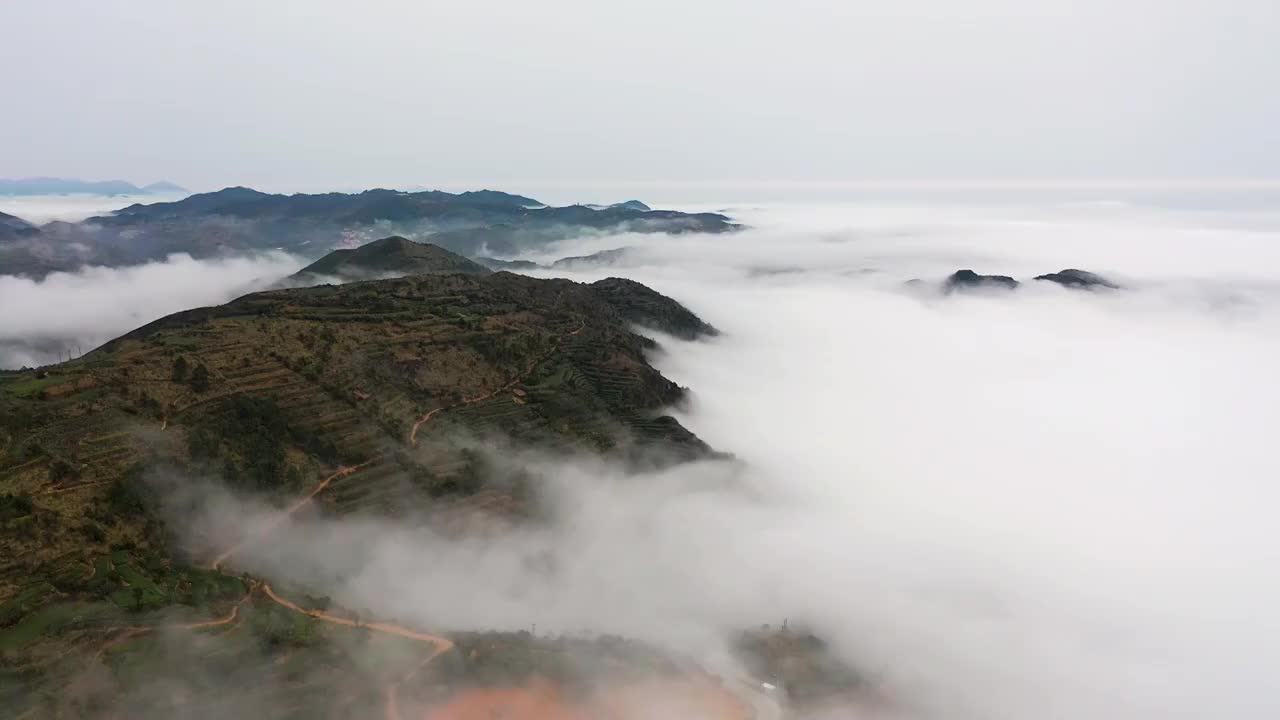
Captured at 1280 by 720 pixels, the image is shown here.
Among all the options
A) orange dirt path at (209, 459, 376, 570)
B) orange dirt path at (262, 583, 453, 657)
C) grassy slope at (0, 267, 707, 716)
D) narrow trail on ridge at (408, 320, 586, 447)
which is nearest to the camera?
grassy slope at (0, 267, 707, 716)

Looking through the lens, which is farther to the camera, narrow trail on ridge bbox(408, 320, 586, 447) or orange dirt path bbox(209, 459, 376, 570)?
narrow trail on ridge bbox(408, 320, 586, 447)

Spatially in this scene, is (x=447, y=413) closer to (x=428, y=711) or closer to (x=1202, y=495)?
(x=428, y=711)

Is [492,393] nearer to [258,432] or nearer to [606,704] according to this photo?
[258,432]

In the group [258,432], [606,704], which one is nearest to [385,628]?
[606,704]

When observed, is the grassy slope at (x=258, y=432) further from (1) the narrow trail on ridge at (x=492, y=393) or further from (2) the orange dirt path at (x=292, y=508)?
(2) the orange dirt path at (x=292, y=508)

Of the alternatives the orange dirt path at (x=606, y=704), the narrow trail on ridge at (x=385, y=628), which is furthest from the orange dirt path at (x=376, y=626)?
the orange dirt path at (x=606, y=704)

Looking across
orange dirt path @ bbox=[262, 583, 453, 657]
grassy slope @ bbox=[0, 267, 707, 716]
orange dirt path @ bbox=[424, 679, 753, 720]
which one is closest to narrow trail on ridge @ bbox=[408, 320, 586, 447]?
grassy slope @ bbox=[0, 267, 707, 716]

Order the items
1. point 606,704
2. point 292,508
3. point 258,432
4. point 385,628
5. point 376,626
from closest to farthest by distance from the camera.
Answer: point 606,704, point 385,628, point 376,626, point 292,508, point 258,432

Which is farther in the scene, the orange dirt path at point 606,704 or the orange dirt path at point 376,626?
the orange dirt path at point 376,626

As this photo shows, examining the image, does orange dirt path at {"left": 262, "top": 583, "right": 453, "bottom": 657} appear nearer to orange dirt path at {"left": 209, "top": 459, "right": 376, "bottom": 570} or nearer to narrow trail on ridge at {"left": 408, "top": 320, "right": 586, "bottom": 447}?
orange dirt path at {"left": 209, "top": 459, "right": 376, "bottom": 570}

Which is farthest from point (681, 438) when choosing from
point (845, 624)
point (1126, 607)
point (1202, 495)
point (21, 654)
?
point (1202, 495)

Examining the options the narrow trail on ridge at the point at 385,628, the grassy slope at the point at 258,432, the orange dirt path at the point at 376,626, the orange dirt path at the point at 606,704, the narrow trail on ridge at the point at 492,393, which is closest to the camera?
the grassy slope at the point at 258,432
